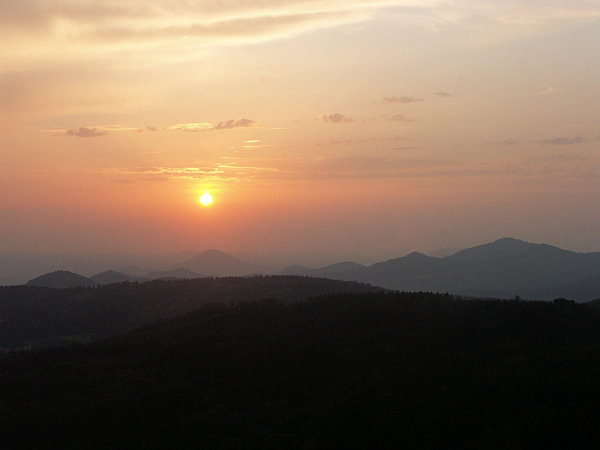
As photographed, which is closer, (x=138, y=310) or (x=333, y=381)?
(x=333, y=381)

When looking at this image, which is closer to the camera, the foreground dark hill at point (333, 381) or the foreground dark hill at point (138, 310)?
the foreground dark hill at point (333, 381)

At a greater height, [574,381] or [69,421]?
[574,381]

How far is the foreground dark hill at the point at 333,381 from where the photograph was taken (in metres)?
58.4

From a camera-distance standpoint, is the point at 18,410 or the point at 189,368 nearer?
the point at 18,410

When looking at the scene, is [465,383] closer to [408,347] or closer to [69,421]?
[408,347]

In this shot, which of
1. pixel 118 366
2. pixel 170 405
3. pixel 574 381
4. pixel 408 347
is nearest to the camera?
pixel 574 381

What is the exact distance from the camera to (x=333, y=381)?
79.9m

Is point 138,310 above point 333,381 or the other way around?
above

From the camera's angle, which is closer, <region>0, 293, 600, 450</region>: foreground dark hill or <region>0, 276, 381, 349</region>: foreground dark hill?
<region>0, 293, 600, 450</region>: foreground dark hill

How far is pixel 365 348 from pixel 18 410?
1906 inches

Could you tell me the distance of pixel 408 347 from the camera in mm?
88562

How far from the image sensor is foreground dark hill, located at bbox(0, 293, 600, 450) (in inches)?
2301

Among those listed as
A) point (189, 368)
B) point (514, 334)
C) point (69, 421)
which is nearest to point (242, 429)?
point (69, 421)

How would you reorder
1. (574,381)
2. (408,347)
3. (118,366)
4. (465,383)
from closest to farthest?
(574,381) → (465,383) → (408,347) → (118,366)
